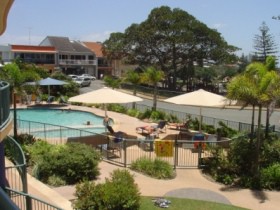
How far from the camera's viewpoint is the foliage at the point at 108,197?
33.8 feet

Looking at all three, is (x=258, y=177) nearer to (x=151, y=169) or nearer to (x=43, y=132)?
(x=151, y=169)

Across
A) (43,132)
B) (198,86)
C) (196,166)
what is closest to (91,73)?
(198,86)

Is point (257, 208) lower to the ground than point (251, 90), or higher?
lower

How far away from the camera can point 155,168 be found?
48.9 ft

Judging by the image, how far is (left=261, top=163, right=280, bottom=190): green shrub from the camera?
14094mm

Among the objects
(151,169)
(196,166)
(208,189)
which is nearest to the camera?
(208,189)

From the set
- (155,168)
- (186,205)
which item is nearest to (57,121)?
(155,168)

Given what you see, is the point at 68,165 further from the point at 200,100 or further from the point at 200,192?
the point at 200,100

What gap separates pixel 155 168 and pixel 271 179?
13.5 ft

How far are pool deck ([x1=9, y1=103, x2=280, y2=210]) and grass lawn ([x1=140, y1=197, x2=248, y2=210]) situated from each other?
1.49 ft

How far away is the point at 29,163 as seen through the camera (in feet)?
49.0

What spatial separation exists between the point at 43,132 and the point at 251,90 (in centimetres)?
1144

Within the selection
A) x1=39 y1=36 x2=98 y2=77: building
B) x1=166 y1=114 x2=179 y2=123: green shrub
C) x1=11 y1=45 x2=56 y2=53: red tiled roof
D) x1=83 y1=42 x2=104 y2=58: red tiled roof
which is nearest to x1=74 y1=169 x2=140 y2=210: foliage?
x1=166 y1=114 x2=179 y2=123: green shrub

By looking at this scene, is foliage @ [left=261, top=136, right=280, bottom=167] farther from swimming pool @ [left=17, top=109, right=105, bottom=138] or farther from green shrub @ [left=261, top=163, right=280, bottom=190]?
swimming pool @ [left=17, top=109, right=105, bottom=138]
